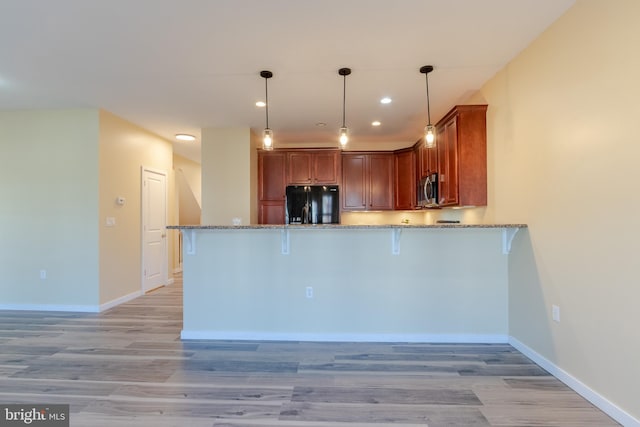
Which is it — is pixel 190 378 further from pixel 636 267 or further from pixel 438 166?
pixel 438 166

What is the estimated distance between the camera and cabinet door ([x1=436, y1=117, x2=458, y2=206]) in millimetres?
3410

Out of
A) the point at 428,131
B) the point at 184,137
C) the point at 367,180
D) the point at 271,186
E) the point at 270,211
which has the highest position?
the point at 184,137

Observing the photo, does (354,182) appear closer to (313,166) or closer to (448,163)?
(313,166)

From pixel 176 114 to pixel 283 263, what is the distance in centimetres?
266

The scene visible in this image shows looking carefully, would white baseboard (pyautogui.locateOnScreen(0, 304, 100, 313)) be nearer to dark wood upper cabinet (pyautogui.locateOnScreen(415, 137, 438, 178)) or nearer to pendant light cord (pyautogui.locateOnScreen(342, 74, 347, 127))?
pendant light cord (pyautogui.locateOnScreen(342, 74, 347, 127))

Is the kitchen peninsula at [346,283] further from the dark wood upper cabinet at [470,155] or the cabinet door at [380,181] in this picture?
the cabinet door at [380,181]

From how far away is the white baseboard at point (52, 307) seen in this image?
13.4 ft

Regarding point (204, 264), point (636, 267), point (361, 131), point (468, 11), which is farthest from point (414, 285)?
point (361, 131)

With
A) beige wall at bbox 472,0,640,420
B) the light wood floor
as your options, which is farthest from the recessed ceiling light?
beige wall at bbox 472,0,640,420

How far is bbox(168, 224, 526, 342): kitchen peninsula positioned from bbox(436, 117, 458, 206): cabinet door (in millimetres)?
633

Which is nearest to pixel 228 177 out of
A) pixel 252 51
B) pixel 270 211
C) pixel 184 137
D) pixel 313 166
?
pixel 270 211

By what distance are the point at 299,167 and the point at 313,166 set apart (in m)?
0.24

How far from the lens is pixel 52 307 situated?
13.5 ft

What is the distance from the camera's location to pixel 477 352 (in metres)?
2.82
